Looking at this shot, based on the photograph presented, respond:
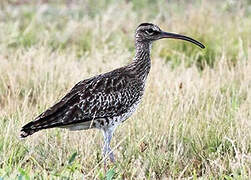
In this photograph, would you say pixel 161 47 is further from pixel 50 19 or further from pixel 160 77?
pixel 50 19

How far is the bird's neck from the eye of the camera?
7.60 metres

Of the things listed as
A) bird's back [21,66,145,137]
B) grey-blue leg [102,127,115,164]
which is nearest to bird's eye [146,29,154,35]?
bird's back [21,66,145,137]

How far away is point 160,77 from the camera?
31.0 ft

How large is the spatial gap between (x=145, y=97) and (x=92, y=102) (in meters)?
1.77

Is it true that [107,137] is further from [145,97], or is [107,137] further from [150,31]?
[145,97]

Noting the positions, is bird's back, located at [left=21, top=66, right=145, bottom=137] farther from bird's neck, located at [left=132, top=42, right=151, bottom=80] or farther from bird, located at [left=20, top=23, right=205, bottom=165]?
bird's neck, located at [left=132, top=42, right=151, bottom=80]

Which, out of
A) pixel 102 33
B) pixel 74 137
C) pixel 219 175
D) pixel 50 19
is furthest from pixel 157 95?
pixel 50 19

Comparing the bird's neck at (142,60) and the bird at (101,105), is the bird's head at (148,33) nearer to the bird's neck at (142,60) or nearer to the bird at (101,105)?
the bird's neck at (142,60)

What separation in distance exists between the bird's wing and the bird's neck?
0.82 feet

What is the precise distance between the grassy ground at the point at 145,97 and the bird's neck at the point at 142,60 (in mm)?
494

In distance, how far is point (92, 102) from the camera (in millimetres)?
6996

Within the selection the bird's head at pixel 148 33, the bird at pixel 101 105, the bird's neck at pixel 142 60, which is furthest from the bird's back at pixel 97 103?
the bird's head at pixel 148 33

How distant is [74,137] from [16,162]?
82 centimetres

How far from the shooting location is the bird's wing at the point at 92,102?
6.71 meters
